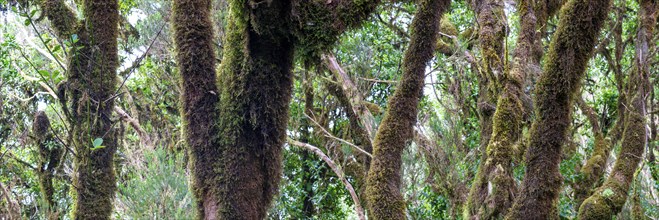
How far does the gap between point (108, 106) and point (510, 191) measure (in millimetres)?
3804

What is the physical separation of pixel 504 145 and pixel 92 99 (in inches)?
148

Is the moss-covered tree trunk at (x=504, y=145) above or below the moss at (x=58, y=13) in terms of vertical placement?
below

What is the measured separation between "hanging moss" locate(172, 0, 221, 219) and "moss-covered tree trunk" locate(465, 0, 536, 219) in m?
2.50

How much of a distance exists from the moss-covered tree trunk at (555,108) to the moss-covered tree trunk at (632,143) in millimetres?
1741

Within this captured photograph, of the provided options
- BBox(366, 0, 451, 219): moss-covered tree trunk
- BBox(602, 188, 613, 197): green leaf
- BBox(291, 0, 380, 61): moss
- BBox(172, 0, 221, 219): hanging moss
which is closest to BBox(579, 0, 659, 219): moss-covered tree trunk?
BBox(602, 188, 613, 197): green leaf

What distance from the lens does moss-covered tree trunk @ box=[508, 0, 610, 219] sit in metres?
5.69

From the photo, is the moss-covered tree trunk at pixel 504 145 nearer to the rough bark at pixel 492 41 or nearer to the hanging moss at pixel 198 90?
the rough bark at pixel 492 41

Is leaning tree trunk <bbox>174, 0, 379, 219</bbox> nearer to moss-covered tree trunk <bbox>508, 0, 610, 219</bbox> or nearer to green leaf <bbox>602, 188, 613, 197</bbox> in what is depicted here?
moss-covered tree trunk <bbox>508, 0, 610, 219</bbox>

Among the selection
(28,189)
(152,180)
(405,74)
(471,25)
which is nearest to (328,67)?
(471,25)

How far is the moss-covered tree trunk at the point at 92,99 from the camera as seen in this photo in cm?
650

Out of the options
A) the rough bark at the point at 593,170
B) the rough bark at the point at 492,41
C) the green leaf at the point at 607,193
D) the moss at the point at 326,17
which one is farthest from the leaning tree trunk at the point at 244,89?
the rough bark at the point at 593,170

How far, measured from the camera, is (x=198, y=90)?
6.73 meters

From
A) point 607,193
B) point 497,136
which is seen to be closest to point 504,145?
point 497,136

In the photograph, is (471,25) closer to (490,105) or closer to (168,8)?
(490,105)
